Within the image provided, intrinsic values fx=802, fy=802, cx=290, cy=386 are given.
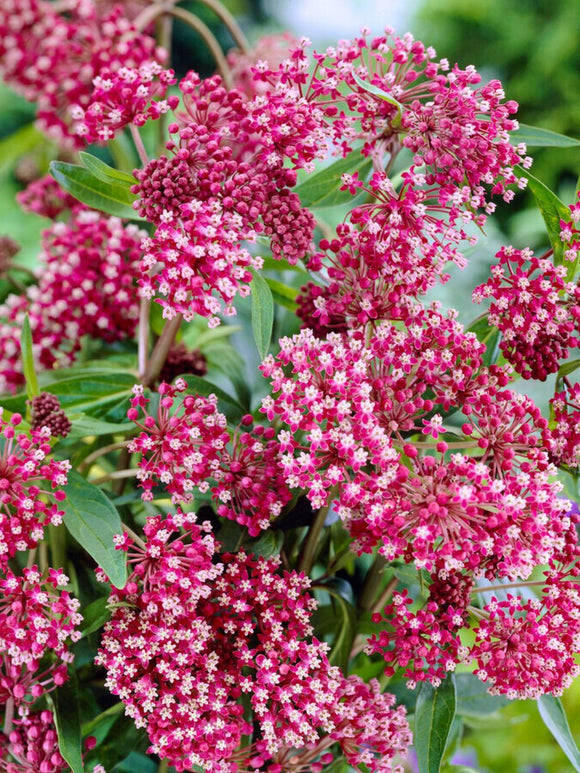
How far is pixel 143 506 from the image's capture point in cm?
81

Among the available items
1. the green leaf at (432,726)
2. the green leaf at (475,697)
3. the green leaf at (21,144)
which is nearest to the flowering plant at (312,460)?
the green leaf at (432,726)

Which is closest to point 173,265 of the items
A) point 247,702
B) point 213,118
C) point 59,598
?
point 213,118

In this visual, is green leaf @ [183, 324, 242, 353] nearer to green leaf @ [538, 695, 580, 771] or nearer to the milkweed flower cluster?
the milkweed flower cluster

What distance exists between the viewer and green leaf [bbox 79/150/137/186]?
23.5 inches

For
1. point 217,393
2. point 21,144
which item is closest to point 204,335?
point 217,393

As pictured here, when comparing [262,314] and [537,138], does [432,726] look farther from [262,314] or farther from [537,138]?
[537,138]

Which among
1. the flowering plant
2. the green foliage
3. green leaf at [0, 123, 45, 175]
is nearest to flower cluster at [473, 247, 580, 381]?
the flowering plant

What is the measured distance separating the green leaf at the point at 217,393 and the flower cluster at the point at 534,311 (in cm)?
24

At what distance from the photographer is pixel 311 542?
2.20 feet

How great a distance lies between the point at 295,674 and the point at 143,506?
293 millimetres

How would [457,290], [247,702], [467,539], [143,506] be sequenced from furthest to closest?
[457,290] → [143,506] → [247,702] → [467,539]

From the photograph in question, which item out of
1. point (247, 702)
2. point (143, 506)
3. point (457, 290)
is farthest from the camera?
point (457, 290)

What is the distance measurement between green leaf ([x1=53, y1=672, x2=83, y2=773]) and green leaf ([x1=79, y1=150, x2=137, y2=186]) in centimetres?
40

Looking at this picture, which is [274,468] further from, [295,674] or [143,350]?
[143,350]
